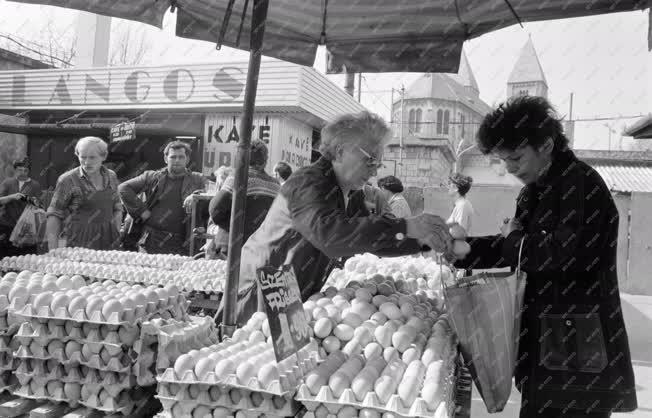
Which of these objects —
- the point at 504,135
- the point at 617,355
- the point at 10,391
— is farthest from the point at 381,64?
the point at 10,391

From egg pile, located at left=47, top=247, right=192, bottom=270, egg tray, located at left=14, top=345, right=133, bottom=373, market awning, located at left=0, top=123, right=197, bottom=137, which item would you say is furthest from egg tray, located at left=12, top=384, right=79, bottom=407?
market awning, located at left=0, top=123, right=197, bottom=137

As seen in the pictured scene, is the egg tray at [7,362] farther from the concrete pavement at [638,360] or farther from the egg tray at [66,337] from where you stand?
the concrete pavement at [638,360]

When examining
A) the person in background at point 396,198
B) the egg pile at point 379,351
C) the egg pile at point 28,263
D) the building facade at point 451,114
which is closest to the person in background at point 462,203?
the person in background at point 396,198

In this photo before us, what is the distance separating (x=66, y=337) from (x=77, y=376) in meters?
0.14

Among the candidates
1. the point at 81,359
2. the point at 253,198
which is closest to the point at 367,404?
the point at 81,359

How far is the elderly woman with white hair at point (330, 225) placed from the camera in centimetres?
197

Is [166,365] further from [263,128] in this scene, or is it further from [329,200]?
[263,128]

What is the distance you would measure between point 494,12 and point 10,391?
8.70ft

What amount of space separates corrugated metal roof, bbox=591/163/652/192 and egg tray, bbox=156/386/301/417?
1688cm

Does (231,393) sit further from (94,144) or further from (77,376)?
(94,144)

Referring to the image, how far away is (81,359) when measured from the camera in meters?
1.84

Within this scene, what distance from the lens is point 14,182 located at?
698cm

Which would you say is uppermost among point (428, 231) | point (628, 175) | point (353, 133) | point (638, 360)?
point (628, 175)

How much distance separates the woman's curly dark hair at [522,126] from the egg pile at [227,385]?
116cm
